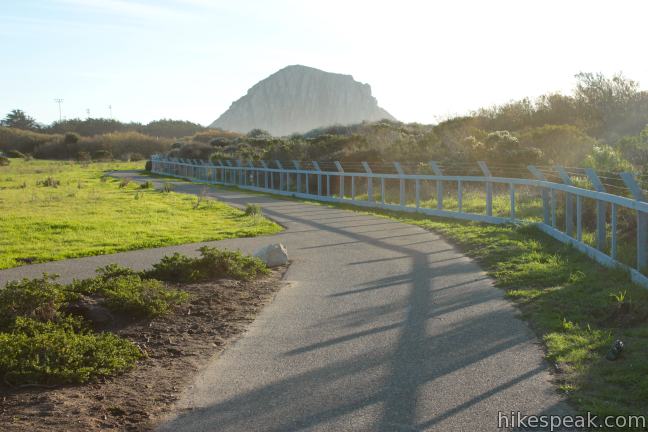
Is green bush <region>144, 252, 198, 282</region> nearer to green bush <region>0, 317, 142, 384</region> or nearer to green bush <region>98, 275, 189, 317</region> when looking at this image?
green bush <region>98, 275, 189, 317</region>

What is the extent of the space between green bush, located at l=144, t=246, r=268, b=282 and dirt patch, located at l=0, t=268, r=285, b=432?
108 cm

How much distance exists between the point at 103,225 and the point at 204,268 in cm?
954

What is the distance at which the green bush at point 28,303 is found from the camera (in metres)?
7.07

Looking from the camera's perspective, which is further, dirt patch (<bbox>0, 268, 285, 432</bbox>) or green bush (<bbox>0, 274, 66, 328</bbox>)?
green bush (<bbox>0, 274, 66, 328</bbox>)

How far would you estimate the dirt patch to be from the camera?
480 cm

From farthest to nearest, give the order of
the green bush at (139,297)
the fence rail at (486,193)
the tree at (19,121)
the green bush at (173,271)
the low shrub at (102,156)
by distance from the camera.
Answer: the tree at (19,121)
the low shrub at (102,156)
the green bush at (173,271)
the fence rail at (486,193)
the green bush at (139,297)

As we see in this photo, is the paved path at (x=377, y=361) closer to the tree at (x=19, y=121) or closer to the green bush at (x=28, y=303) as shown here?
the green bush at (x=28, y=303)

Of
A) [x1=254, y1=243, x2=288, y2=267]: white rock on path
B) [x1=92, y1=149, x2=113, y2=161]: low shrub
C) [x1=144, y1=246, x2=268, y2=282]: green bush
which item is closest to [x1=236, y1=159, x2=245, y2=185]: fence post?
[x1=254, y1=243, x2=288, y2=267]: white rock on path

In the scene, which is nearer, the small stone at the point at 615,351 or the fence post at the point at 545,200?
the small stone at the point at 615,351

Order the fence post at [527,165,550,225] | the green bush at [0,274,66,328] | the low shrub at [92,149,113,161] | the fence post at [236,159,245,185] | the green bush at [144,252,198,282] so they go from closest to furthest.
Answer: the green bush at [0,274,66,328]
the green bush at [144,252,198,282]
the fence post at [527,165,550,225]
the fence post at [236,159,245,185]
the low shrub at [92,149,113,161]

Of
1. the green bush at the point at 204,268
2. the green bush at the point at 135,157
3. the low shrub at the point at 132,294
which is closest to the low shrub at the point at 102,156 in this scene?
the green bush at the point at 135,157

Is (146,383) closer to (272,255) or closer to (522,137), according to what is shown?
(272,255)

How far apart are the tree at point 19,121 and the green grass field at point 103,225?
12877cm

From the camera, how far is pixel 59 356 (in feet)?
18.8
